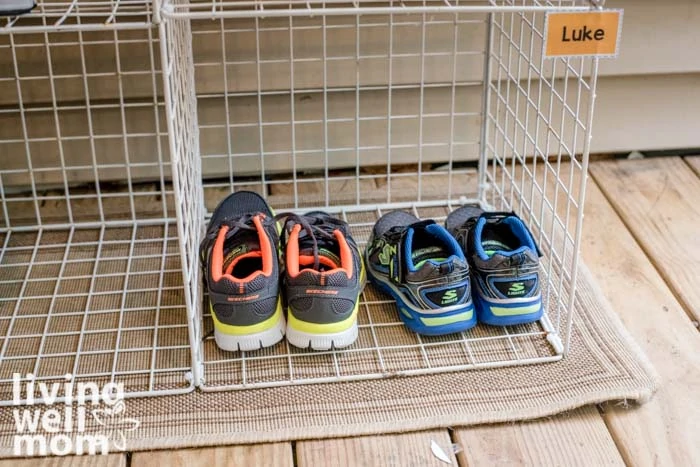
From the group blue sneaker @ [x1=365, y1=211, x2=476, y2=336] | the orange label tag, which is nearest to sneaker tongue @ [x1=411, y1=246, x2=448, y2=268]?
blue sneaker @ [x1=365, y1=211, x2=476, y2=336]

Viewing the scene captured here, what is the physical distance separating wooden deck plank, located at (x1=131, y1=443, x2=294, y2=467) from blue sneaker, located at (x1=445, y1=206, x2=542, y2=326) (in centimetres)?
44

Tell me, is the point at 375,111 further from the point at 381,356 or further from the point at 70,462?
the point at 70,462

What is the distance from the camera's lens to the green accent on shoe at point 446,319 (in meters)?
1.52

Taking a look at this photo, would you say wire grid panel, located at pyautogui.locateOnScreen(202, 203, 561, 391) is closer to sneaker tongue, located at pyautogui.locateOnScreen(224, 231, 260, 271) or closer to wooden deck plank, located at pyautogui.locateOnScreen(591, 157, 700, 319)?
sneaker tongue, located at pyautogui.locateOnScreen(224, 231, 260, 271)

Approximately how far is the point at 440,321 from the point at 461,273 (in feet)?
0.30

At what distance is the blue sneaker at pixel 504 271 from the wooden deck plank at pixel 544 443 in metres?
0.21

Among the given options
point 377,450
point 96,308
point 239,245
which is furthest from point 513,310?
point 96,308

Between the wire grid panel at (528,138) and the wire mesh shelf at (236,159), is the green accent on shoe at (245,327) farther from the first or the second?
the wire grid panel at (528,138)

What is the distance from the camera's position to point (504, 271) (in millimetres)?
1516

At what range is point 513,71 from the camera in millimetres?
2049

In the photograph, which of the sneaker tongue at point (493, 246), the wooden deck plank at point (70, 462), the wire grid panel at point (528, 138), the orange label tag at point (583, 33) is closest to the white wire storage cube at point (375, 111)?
the wire grid panel at point (528, 138)

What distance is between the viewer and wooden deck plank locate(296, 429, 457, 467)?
1.33 meters

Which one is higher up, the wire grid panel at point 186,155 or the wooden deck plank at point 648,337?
the wire grid panel at point 186,155

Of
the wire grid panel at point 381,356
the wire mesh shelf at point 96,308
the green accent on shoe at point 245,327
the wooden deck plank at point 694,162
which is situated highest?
the green accent on shoe at point 245,327
